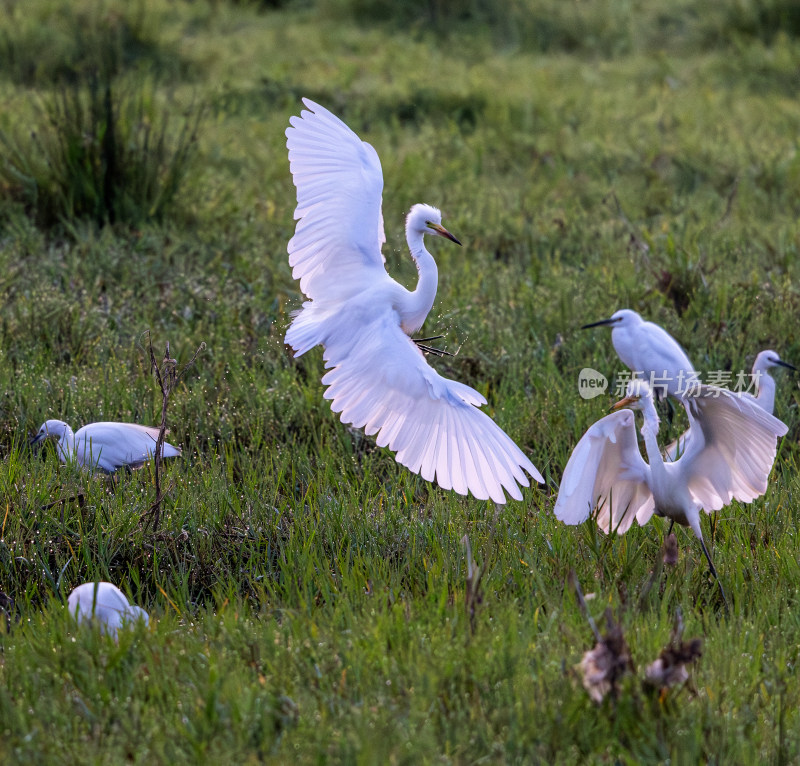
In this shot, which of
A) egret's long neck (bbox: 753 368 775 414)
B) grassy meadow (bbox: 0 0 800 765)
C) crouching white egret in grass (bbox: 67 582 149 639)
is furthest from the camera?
egret's long neck (bbox: 753 368 775 414)

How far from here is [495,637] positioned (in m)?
2.39

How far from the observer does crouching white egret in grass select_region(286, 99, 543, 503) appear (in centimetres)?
280

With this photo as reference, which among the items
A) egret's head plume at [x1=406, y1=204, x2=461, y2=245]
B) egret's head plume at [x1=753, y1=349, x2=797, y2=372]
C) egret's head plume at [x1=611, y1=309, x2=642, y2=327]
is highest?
egret's head plume at [x1=406, y1=204, x2=461, y2=245]

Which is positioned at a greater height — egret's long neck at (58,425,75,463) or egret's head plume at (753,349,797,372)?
egret's head plume at (753,349,797,372)

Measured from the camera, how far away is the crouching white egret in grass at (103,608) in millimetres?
2463

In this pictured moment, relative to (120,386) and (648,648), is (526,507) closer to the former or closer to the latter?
(648,648)

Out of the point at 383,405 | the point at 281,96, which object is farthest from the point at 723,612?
the point at 281,96

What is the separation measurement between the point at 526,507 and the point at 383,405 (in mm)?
654

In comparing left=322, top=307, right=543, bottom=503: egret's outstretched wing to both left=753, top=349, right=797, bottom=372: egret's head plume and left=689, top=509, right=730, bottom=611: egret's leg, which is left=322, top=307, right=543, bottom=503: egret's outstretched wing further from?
left=753, top=349, right=797, bottom=372: egret's head plume

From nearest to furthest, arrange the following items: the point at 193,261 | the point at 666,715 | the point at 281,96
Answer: the point at 666,715, the point at 193,261, the point at 281,96

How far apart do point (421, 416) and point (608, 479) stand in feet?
2.00

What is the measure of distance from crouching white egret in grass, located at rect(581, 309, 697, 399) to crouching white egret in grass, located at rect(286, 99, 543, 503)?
887mm

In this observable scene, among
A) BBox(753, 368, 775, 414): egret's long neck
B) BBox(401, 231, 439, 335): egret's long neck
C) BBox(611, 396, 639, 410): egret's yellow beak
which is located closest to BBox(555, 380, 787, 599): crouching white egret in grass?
BBox(611, 396, 639, 410): egret's yellow beak

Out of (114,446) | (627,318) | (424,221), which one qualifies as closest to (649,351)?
(627,318)
